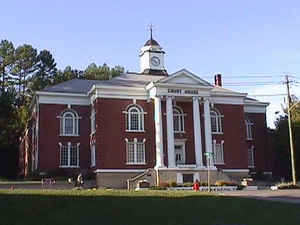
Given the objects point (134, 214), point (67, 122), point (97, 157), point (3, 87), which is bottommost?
point (134, 214)

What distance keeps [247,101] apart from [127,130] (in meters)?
17.5

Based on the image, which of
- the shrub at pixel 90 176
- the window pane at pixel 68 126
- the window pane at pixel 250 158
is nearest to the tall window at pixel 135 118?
the shrub at pixel 90 176

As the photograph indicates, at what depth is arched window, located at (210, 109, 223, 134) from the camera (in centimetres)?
5366

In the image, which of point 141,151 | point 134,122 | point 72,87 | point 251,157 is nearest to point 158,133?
point 141,151

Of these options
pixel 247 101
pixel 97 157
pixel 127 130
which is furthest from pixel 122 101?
pixel 247 101

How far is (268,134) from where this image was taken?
6066 centimetres

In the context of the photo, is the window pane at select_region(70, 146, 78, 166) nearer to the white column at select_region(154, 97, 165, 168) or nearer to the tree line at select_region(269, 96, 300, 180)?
the white column at select_region(154, 97, 165, 168)

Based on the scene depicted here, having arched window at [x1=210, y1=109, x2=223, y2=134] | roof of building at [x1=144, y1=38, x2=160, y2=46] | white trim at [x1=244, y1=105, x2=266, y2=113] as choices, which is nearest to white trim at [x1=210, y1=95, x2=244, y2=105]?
arched window at [x1=210, y1=109, x2=223, y2=134]

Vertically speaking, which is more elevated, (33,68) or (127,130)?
(33,68)

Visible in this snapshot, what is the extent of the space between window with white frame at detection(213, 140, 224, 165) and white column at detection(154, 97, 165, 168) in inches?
284

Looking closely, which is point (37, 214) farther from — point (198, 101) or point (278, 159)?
point (278, 159)

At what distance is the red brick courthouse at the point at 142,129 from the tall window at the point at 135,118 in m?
0.10

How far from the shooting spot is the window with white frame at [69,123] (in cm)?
5141

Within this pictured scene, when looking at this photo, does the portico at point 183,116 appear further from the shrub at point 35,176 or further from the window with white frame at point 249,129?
the shrub at point 35,176
